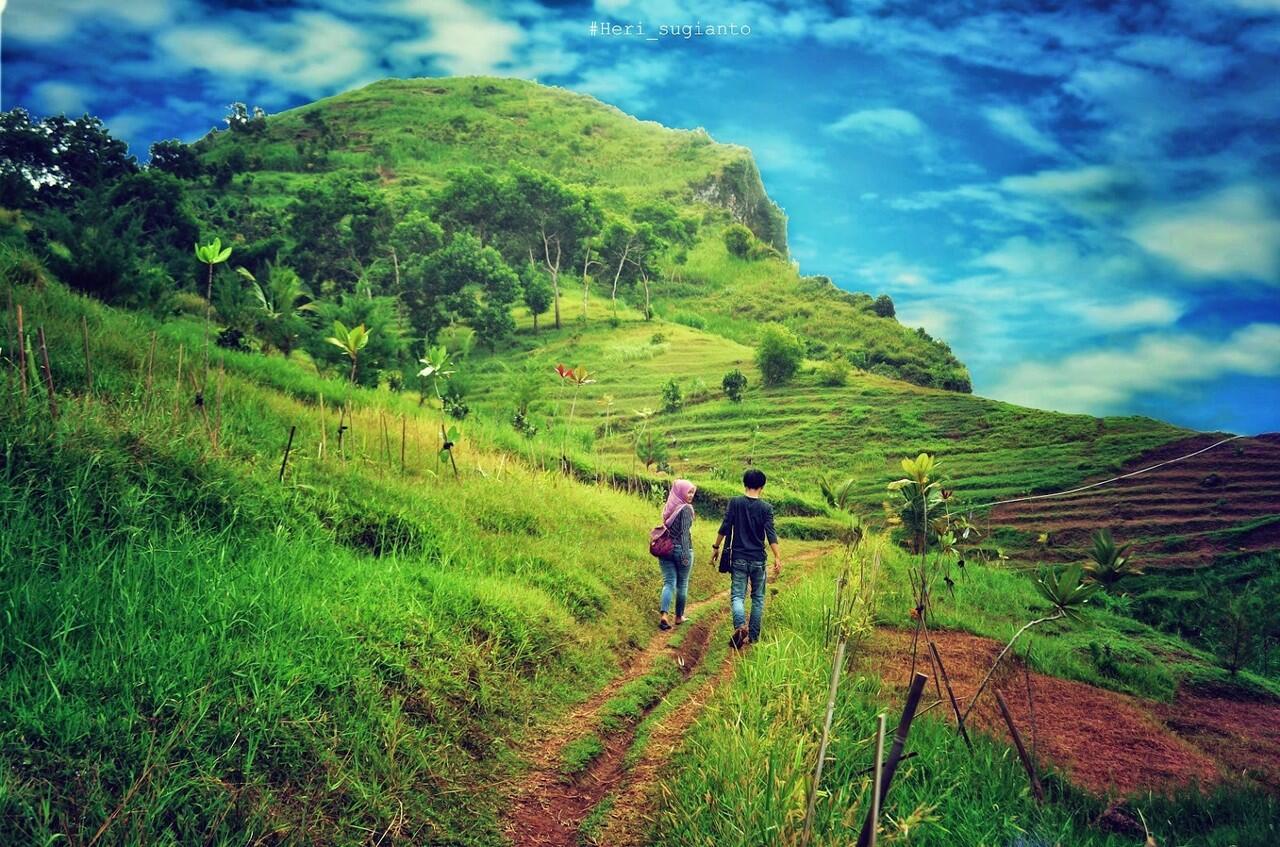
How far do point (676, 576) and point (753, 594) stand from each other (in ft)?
3.74

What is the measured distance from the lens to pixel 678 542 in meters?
6.47

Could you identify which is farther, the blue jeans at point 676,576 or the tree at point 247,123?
the tree at point 247,123

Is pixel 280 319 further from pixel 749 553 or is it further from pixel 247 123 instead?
pixel 247 123

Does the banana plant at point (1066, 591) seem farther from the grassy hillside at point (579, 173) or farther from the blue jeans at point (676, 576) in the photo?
the grassy hillside at point (579, 173)

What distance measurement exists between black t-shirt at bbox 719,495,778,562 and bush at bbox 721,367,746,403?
12.3m

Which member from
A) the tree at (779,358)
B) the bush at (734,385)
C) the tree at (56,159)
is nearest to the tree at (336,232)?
the tree at (56,159)

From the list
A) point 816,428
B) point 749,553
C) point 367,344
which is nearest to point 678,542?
point 749,553

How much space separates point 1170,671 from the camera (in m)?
5.70

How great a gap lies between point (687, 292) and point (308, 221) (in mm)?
17688

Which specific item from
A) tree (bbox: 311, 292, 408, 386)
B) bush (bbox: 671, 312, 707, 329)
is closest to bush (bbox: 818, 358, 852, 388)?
bush (bbox: 671, 312, 707, 329)

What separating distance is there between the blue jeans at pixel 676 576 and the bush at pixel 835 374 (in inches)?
466

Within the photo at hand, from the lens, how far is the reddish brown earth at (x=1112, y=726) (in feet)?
12.2

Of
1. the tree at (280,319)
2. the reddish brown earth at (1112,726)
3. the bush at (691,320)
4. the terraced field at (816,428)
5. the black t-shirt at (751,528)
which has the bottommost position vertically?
the reddish brown earth at (1112,726)

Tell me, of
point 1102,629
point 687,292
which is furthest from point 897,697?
point 687,292
